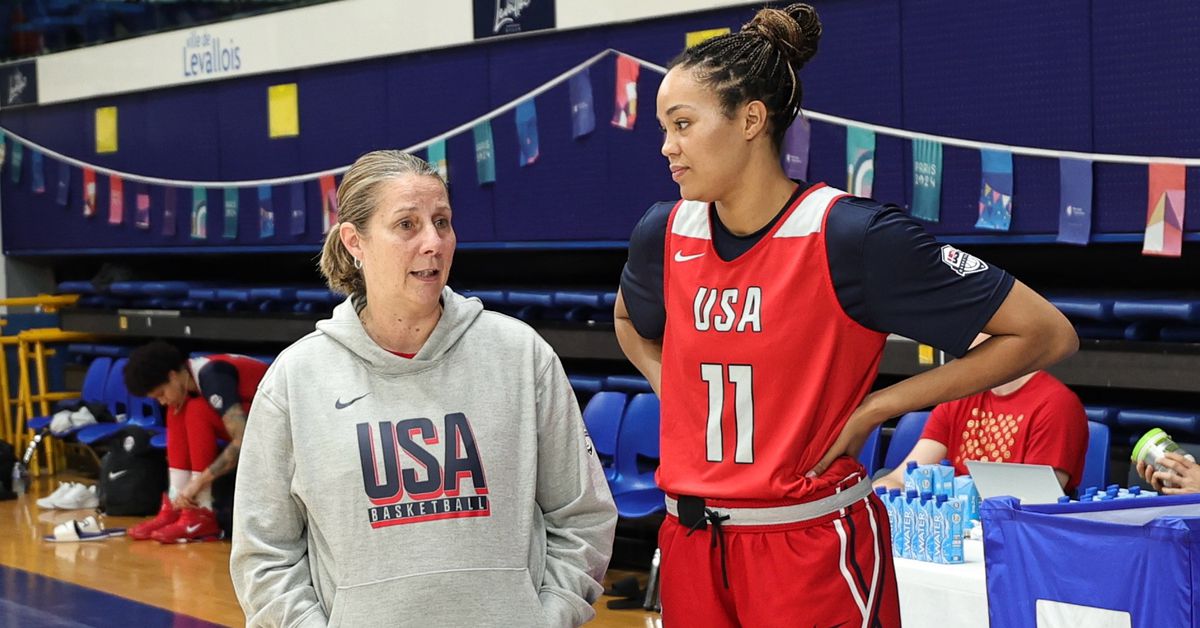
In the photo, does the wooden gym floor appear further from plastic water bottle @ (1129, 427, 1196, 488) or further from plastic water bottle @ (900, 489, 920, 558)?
plastic water bottle @ (1129, 427, 1196, 488)

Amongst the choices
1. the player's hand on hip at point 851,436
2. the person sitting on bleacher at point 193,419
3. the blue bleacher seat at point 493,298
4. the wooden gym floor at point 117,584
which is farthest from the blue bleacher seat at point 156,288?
the player's hand on hip at point 851,436

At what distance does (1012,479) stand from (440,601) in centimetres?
187

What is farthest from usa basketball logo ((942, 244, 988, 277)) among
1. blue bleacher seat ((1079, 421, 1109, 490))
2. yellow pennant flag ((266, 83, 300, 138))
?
yellow pennant flag ((266, 83, 300, 138))

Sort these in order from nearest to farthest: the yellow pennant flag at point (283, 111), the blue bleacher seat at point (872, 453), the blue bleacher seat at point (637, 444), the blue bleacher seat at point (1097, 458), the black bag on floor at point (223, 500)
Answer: the blue bleacher seat at point (1097, 458)
the blue bleacher seat at point (872, 453)
the blue bleacher seat at point (637, 444)
the black bag on floor at point (223, 500)
the yellow pennant flag at point (283, 111)

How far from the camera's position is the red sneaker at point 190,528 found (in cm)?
779

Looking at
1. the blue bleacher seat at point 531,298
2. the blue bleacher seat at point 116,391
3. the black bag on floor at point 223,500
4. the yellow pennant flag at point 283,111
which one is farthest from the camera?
the blue bleacher seat at point 116,391

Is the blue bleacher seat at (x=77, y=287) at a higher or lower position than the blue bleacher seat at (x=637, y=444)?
higher

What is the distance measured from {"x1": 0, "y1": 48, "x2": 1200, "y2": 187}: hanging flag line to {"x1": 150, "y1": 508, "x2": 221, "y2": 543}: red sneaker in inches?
82.3

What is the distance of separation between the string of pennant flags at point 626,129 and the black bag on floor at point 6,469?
1.74 metres

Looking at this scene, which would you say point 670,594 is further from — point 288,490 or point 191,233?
point 191,233

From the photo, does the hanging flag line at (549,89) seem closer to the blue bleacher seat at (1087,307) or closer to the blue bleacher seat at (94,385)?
the blue bleacher seat at (1087,307)

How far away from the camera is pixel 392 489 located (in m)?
2.09

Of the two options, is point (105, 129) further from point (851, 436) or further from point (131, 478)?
point (851, 436)

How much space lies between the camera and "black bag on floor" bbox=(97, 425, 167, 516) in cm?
865
